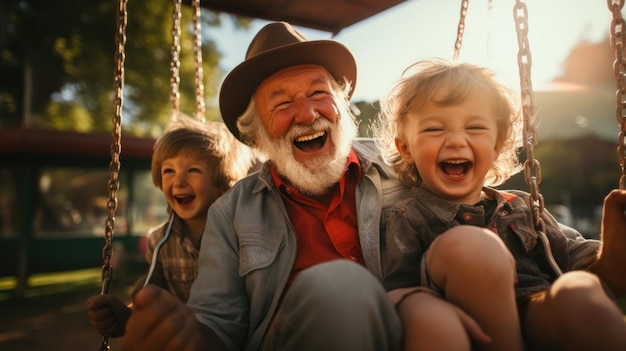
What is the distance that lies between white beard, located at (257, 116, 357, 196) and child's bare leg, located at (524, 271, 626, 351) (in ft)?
3.52

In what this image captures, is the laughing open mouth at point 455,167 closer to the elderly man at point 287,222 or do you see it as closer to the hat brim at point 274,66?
the elderly man at point 287,222

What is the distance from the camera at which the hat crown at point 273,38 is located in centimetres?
236

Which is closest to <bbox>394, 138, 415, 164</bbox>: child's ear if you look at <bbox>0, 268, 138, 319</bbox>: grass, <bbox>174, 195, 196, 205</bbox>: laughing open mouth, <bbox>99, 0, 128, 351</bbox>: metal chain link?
<bbox>99, 0, 128, 351</bbox>: metal chain link

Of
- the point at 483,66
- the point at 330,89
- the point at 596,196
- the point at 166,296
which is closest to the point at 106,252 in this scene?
→ the point at 166,296

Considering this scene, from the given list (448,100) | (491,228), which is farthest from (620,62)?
(491,228)

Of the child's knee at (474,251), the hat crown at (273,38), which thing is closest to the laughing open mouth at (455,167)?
the child's knee at (474,251)

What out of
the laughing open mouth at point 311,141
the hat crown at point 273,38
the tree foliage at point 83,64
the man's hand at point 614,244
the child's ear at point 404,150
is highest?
the tree foliage at point 83,64

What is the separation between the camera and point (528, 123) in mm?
1616

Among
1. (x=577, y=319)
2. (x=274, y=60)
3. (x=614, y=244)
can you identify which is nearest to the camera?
(x=577, y=319)

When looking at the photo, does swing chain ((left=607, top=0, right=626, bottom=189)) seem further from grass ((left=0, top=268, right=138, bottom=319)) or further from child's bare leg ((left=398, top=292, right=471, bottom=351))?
grass ((left=0, top=268, right=138, bottom=319))

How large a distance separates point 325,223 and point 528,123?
85 centimetres

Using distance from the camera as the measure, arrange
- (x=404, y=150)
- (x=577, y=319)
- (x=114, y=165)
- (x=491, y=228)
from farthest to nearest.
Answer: (x=114, y=165)
(x=404, y=150)
(x=491, y=228)
(x=577, y=319)

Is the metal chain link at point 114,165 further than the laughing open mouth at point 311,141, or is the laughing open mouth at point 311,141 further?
the laughing open mouth at point 311,141

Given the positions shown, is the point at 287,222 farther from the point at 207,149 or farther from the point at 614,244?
the point at 614,244
